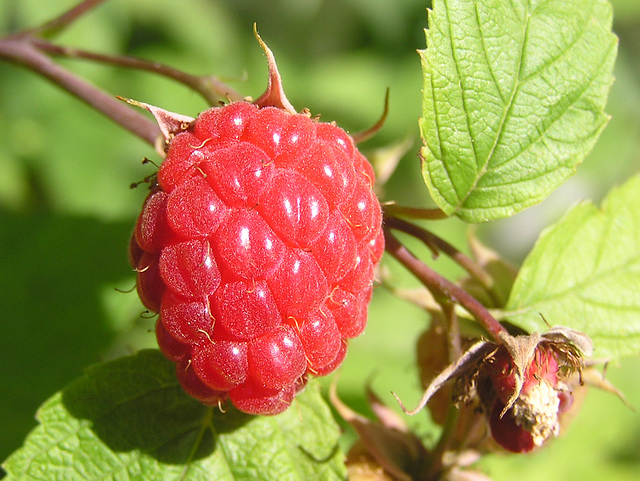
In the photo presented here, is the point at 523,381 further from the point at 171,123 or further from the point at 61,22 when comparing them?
the point at 61,22

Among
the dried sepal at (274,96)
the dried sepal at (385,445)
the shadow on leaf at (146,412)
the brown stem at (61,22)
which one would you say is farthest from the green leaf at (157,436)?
the brown stem at (61,22)

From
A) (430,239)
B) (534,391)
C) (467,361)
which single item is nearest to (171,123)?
(430,239)

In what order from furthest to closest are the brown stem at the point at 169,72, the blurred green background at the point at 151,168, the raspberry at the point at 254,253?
the blurred green background at the point at 151,168 → the brown stem at the point at 169,72 → the raspberry at the point at 254,253

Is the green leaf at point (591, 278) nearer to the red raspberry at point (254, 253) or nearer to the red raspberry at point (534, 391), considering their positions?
the red raspberry at point (534, 391)

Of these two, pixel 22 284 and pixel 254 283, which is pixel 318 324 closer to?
pixel 254 283

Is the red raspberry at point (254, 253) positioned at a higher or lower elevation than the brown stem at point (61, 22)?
higher

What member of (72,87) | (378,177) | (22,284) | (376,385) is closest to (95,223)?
(22,284)
